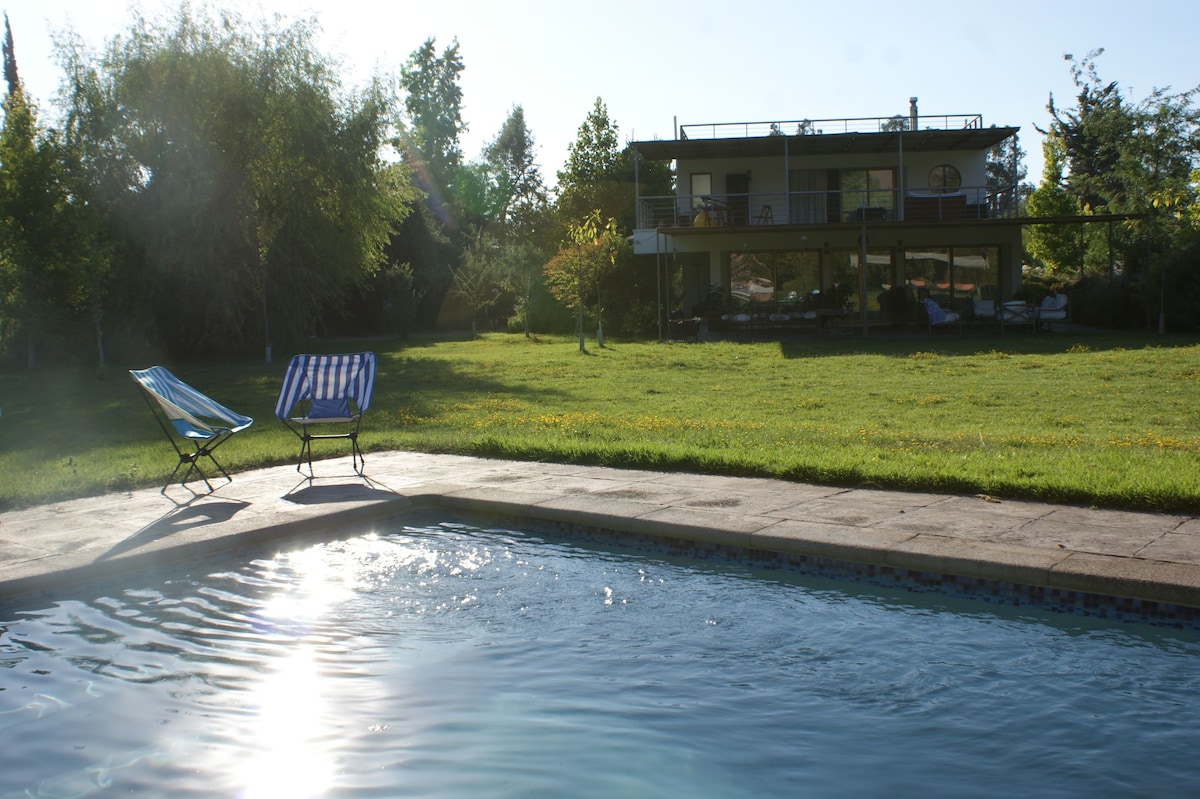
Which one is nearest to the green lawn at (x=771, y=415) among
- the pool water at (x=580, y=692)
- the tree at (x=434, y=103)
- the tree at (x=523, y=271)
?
the pool water at (x=580, y=692)

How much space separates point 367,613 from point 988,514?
11.5 ft

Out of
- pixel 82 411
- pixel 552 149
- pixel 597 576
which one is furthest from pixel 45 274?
pixel 552 149

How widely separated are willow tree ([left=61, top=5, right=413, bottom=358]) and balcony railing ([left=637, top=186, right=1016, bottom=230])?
25.9 ft

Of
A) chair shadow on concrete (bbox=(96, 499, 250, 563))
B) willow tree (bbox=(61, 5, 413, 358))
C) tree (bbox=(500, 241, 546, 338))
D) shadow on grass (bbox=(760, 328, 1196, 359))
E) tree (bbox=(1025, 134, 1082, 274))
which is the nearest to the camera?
chair shadow on concrete (bbox=(96, 499, 250, 563))

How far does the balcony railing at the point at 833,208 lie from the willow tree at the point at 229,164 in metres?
7.89

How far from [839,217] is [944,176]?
346 centimetres

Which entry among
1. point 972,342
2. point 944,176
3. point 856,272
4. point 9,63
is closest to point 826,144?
point 856,272

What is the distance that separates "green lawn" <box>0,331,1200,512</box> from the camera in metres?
7.08

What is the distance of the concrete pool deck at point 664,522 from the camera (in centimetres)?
Answer: 454

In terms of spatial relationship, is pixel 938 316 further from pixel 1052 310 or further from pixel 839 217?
pixel 839 217

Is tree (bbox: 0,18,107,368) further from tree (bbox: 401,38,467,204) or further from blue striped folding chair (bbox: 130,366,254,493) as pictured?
tree (bbox: 401,38,467,204)

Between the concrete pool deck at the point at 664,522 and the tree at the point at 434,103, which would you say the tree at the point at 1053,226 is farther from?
the concrete pool deck at the point at 664,522

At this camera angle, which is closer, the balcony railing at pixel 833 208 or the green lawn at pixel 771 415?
the green lawn at pixel 771 415

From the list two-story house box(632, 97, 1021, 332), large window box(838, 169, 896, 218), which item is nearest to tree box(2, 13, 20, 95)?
two-story house box(632, 97, 1021, 332)
